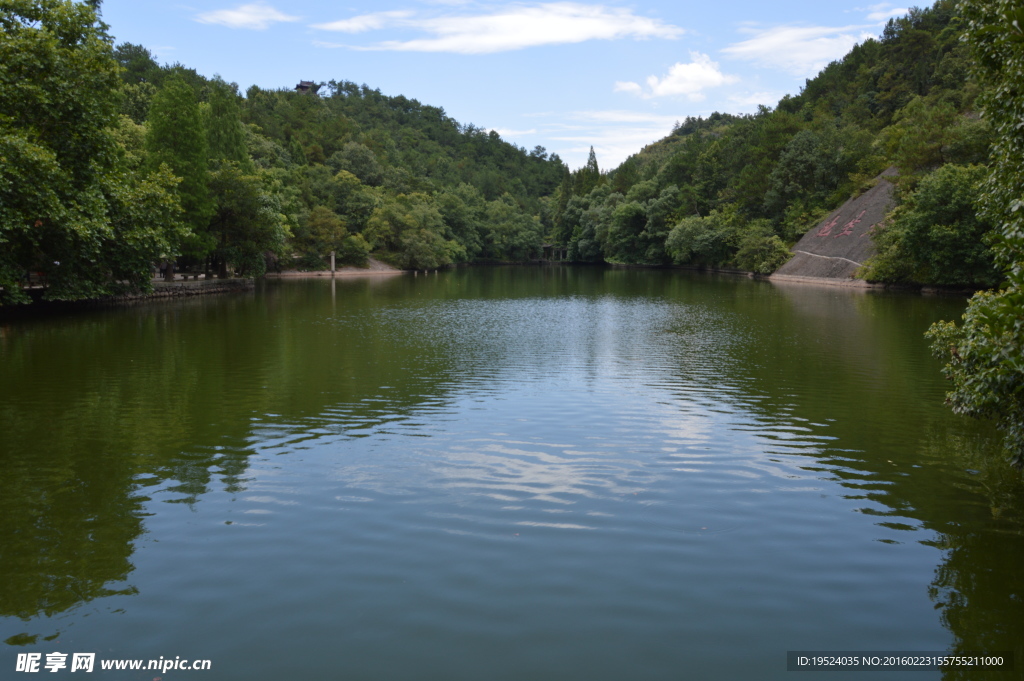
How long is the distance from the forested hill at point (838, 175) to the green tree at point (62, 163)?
1606 inches

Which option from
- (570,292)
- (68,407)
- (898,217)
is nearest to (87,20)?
(68,407)

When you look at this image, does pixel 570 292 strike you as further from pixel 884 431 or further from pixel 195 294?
pixel 884 431

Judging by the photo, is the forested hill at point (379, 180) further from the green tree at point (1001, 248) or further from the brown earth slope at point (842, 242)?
the green tree at point (1001, 248)

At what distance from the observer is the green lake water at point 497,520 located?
554 centimetres

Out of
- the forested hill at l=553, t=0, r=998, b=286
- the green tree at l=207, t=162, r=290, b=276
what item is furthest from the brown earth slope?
the green tree at l=207, t=162, r=290, b=276

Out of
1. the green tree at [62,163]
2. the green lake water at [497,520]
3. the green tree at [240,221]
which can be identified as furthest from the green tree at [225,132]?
the green lake water at [497,520]

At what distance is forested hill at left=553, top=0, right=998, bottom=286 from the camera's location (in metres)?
42.1

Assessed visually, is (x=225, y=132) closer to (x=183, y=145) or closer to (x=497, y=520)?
(x=183, y=145)

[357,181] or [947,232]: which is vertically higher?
[357,181]

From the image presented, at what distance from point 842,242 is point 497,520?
2281 inches

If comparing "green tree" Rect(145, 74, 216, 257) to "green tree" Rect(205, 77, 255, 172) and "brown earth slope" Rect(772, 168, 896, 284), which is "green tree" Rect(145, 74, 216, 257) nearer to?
"green tree" Rect(205, 77, 255, 172)

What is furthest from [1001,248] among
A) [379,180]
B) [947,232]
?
[379,180]

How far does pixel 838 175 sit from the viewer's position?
220 ft

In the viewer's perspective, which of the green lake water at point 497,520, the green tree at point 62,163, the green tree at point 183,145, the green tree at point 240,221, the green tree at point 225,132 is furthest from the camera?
the green tree at point 225,132
